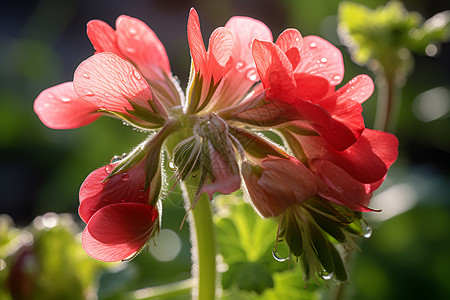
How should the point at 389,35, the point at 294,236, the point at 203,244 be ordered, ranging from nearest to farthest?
1. the point at 294,236
2. the point at 203,244
3. the point at 389,35

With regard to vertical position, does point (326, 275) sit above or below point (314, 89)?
below

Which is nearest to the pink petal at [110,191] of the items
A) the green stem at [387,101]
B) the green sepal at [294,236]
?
the green sepal at [294,236]

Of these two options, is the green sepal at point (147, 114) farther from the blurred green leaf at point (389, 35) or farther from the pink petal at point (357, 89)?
the blurred green leaf at point (389, 35)

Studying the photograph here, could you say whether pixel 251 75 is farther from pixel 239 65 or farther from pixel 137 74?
pixel 137 74

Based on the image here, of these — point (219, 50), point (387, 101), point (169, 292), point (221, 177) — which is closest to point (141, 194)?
point (221, 177)

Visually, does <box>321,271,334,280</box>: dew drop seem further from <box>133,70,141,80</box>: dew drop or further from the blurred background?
Result: the blurred background

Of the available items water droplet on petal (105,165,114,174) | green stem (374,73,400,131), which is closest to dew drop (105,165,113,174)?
water droplet on petal (105,165,114,174)
